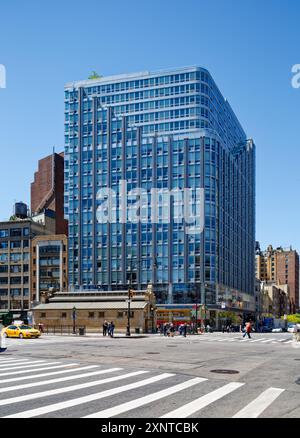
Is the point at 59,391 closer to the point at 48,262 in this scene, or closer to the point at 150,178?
the point at 150,178

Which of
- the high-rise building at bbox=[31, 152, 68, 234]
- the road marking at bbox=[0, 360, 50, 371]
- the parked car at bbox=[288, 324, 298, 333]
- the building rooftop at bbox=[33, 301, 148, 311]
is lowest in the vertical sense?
the parked car at bbox=[288, 324, 298, 333]

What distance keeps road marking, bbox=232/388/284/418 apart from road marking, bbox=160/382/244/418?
3.26ft

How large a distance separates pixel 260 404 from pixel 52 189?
432 ft

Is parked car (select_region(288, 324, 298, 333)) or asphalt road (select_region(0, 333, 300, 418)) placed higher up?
asphalt road (select_region(0, 333, 300, 418))

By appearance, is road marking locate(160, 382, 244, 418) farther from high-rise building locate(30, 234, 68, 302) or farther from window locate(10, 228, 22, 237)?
window locate(10, 228, 22, 237)

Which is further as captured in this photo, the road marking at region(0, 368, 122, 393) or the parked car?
the parked car

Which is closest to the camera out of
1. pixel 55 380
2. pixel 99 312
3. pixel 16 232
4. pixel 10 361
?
pixel 55 380

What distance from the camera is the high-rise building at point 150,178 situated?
10438 cm

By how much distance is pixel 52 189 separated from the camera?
140 m

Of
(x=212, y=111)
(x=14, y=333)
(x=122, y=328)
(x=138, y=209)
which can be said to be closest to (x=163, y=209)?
(x=138, y=209)

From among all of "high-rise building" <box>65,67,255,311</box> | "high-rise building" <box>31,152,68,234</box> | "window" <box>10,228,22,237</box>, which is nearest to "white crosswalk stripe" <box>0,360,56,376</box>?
"high-rise building" <box>65,67,255,311</box>

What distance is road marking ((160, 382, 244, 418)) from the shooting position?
11.5 meters

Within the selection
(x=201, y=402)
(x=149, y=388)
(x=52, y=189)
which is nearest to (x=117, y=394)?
(x=149, y=388)
